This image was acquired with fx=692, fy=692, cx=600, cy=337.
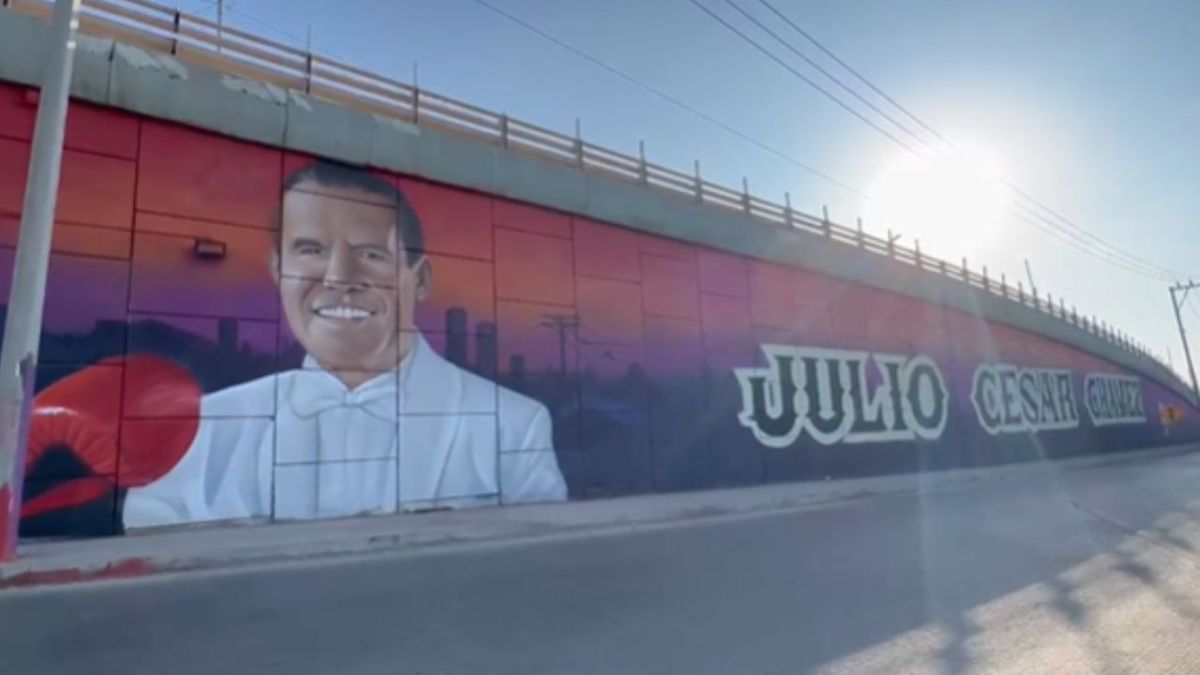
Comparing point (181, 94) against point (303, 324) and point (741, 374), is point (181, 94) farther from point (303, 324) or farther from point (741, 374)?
point (741, 374)

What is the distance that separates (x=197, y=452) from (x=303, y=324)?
101 inches

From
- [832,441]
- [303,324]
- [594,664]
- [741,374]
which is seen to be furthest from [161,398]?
[832,441]

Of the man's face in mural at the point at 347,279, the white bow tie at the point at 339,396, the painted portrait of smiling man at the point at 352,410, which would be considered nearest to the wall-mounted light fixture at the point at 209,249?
the painted portrait of smiling man at the point at 352,410

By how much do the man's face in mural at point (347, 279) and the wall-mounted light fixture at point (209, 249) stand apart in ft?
3.05

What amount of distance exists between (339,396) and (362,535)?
3307mm

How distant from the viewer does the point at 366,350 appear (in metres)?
12.2

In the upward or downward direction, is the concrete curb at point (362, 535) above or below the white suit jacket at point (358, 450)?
below

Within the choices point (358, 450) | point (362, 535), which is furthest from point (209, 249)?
point (362, 535)

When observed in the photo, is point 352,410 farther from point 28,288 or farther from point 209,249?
point 28,288

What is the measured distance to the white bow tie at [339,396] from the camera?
11.4 m

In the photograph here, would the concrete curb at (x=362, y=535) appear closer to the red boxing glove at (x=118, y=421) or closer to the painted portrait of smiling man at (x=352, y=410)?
the painted portrait of smiling man at (x=352, y=410)

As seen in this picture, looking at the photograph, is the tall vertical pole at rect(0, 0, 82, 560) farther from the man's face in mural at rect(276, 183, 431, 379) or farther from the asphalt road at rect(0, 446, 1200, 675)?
the man's face in mural at rect(276, 183, 431, 379)

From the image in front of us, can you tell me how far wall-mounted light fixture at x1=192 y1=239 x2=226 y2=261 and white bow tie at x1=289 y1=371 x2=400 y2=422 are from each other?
222cm

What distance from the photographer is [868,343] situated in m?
22.3
